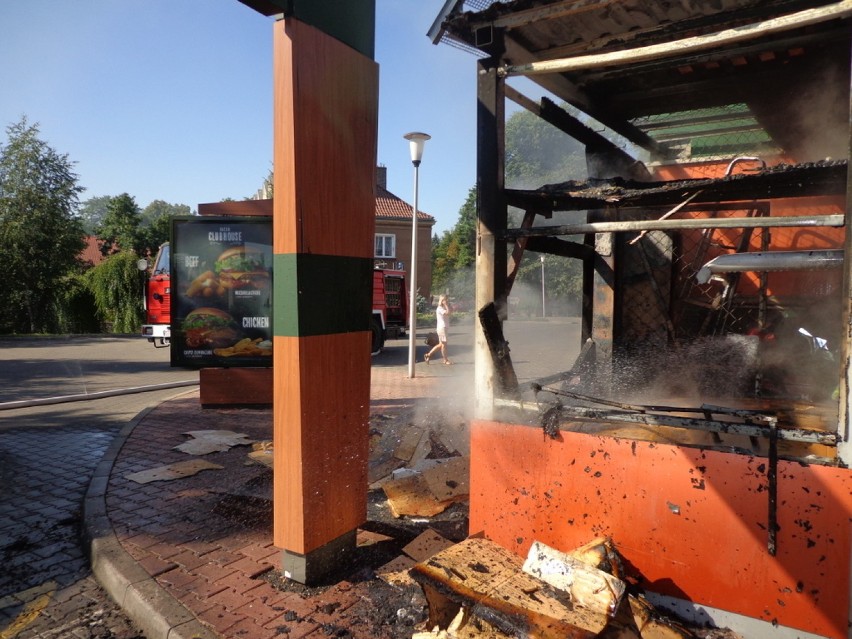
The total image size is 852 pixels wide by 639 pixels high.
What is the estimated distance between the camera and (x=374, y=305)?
1706cm

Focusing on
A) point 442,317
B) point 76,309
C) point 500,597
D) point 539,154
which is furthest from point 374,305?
point 76,309

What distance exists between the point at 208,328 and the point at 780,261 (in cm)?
746

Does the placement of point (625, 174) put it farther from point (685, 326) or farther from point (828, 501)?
point (828, 501)

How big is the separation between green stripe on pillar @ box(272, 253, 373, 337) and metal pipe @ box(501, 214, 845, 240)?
951 mm

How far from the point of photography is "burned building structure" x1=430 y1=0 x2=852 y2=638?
2436 mm

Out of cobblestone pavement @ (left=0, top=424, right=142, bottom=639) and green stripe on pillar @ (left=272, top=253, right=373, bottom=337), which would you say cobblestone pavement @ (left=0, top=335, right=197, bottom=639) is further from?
green stripe on pillar @ (left=272, top=253, right=373, bottom=337)

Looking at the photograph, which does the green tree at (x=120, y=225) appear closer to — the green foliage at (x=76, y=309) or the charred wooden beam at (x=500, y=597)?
the green foliage at (x=76, y=309)

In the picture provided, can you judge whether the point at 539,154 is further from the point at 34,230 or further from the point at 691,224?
the point at 34,230

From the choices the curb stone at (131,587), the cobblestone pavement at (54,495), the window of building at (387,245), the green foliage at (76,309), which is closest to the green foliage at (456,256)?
the window of building at (387,245)

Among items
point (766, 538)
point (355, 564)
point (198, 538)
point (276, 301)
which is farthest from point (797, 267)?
point (198, 538)

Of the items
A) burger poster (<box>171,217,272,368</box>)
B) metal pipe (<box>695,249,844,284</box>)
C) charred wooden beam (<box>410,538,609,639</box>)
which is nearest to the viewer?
charred wooden beam (<box>410,538,609,639</box>)

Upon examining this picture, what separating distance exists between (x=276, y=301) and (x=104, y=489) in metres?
2.87

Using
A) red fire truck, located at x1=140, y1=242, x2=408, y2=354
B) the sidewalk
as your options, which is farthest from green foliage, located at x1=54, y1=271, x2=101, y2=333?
the sidewalk

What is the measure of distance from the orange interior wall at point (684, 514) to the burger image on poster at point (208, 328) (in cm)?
607
